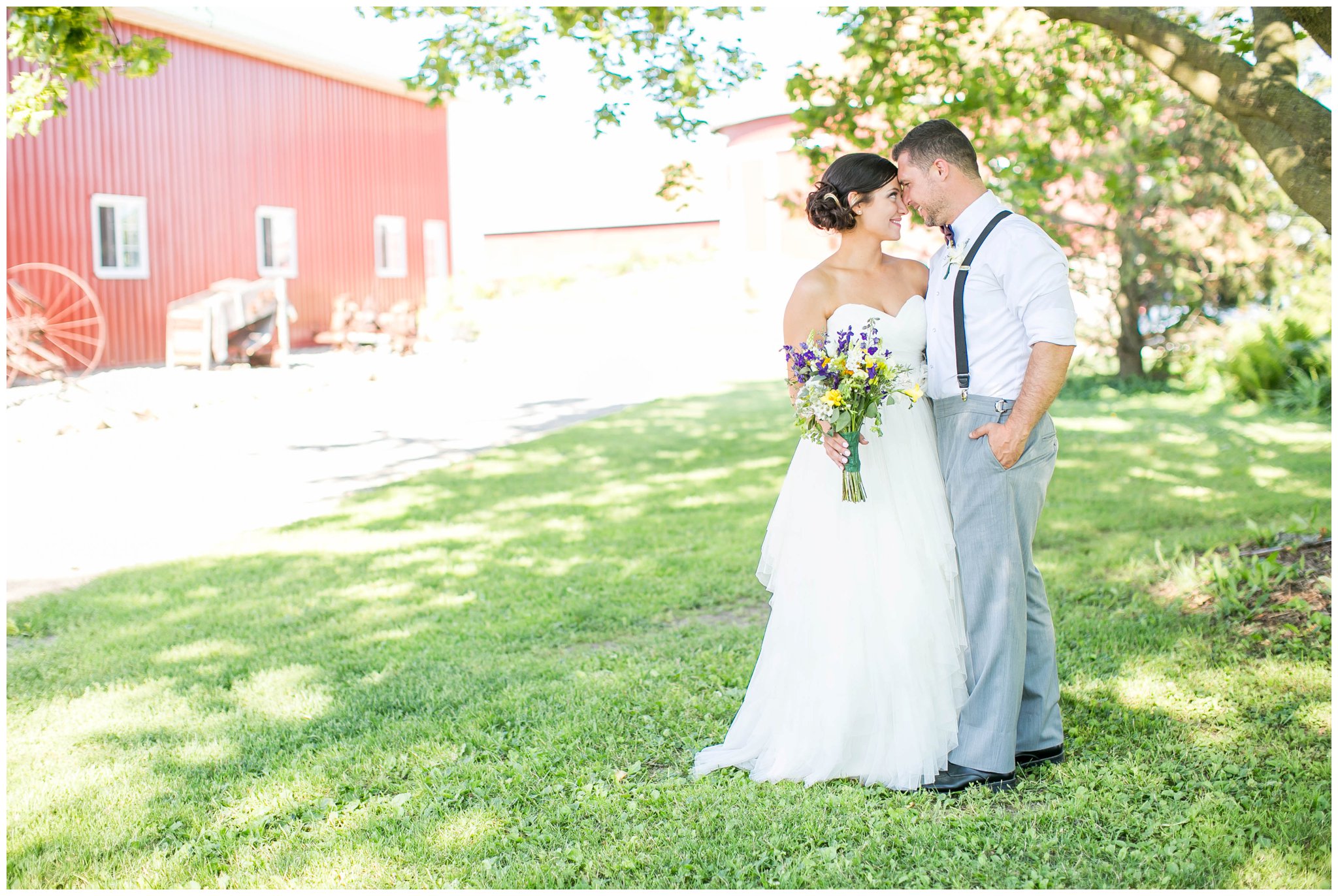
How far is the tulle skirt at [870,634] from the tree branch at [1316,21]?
9.44 ft

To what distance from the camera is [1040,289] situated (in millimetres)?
3398

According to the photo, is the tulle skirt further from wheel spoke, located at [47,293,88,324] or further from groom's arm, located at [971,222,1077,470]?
wheel spoke, located at [47,293,88,324]

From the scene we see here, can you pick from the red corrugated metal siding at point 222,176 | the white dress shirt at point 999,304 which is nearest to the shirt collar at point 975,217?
the white dress shirt at point 999,304

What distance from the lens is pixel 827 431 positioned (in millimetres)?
3617

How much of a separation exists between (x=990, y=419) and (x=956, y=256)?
22.3 inches

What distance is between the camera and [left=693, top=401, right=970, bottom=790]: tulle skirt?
3.64 m

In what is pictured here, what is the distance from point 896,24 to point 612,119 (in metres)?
1.99

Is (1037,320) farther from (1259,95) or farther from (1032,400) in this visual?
(1259,95)

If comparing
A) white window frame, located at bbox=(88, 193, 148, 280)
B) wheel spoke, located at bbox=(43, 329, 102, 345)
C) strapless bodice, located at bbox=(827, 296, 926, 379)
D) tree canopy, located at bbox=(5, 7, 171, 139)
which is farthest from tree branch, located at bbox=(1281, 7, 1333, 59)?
white window frame, located at bbox=(88, 193, 148, 280)

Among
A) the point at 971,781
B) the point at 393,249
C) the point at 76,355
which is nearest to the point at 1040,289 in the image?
the point at 971,781

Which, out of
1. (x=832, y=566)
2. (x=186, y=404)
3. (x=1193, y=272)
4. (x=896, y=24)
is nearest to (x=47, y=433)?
(x=186, y=404)

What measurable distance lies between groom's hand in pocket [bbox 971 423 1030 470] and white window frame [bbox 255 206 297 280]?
19787 millimetres

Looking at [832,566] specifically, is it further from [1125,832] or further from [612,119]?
[612,119]

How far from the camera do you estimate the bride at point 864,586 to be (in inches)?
144
